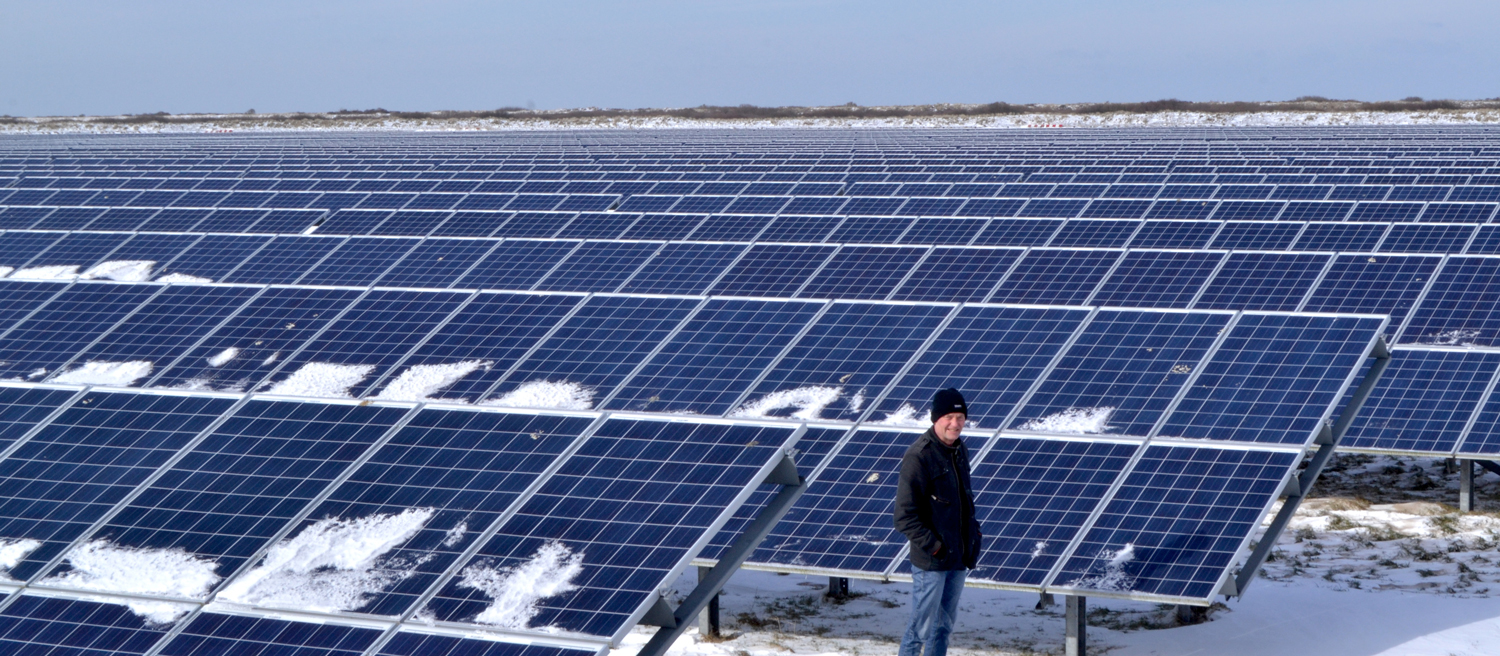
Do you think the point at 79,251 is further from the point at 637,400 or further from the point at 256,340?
the point at 637,400

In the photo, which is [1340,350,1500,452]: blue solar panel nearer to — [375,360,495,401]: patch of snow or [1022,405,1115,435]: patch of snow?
[1022,405,1115,435]: patch of snow

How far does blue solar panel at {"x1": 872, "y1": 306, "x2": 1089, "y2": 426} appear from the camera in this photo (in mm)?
10703

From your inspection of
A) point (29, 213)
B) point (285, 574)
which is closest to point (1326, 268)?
point (285, 574)

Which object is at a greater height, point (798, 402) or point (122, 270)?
point (122, 270)

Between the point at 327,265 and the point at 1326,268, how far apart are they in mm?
12267

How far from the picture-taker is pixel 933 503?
7.42m

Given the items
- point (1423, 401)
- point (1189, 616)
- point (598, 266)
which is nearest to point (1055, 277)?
point (1423, 401)

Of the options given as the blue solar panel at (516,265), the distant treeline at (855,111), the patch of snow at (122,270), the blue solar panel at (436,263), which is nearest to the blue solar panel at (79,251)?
the patch of snow at (122,270)

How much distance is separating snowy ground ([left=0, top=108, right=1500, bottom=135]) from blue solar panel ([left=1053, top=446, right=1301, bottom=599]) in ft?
285

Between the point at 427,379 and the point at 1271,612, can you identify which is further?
the point at 1271,612

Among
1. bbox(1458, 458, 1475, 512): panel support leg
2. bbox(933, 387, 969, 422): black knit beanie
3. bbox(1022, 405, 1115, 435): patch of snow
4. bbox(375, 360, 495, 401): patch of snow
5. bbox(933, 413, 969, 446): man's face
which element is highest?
bbox(933, 387, 969, 422): black knit beanie

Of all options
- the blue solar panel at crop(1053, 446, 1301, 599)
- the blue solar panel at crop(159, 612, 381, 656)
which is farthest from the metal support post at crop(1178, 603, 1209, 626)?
the blue solar panel at crop(159, 612, 381, 656)

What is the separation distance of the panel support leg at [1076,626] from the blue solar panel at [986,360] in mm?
1684

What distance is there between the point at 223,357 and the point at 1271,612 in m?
8.80
